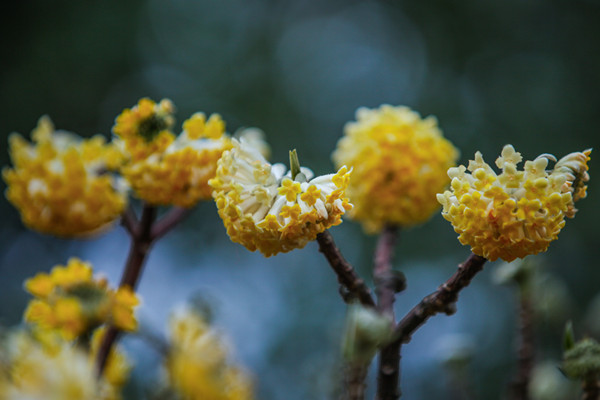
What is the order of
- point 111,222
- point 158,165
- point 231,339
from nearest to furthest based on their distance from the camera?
point 158,165 → point 111,222 → point 231,339

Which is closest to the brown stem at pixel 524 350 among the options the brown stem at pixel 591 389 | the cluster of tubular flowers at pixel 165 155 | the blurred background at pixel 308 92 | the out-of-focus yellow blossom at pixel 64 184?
the brown stem at pixel 591 389

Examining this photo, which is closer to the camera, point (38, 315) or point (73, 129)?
point (38, 315)

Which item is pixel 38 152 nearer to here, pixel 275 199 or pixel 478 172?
pixel 275 199

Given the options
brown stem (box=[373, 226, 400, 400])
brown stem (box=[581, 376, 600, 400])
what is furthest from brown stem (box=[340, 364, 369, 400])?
brown stem (box=[581, 376, 600, 400])

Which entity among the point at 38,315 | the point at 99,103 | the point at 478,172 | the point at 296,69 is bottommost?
the point at 38,315

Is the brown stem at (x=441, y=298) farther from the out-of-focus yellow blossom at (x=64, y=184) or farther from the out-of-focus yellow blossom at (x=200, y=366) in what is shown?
the out-of-focus yellow blossom at (x=64, y=184)

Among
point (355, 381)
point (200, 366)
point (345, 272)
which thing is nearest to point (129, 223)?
point (200, 366)

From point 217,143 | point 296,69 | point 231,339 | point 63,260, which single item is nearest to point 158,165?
point 217,143
